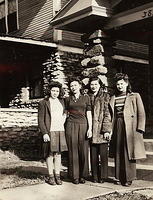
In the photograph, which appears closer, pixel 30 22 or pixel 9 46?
pixel 9 46

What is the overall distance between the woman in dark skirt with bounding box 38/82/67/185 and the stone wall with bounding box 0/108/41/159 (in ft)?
18.6

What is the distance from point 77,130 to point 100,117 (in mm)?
449

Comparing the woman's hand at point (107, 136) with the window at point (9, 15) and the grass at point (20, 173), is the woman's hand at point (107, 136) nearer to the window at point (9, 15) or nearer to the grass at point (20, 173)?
the grass at point (20, 173)

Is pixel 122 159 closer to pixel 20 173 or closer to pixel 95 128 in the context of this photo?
pixel 95 128

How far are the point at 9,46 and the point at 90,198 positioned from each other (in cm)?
902

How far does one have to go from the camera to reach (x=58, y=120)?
630 cm

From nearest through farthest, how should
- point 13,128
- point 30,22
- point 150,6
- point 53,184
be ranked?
point 53,184, point 150,6, point 13,128, point 30,22

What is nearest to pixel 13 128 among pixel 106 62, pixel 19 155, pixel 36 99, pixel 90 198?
pixel 19 155

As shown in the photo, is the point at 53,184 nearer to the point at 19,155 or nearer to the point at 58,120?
the point at 58,120

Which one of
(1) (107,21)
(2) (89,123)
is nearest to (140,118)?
(2) (89,123)

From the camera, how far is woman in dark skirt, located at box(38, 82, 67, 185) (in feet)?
20.4

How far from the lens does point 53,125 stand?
6277mm

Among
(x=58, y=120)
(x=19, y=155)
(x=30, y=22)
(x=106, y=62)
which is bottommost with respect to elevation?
(x=19, y=155)

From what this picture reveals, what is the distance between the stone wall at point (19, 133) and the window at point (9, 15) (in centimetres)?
505
